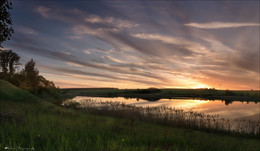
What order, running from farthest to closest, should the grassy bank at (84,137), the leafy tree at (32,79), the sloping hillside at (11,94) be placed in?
the leafy tree at (32,79) → the sloping hillside at (11,94) → the grassy bank at (84,137)

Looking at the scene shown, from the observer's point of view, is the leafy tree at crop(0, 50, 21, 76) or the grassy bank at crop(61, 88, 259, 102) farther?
the grassy bank at crop(61, 88, 259, 102)

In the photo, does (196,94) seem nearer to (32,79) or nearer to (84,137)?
(32,79)

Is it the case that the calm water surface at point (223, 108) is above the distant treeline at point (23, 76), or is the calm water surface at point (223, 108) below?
below

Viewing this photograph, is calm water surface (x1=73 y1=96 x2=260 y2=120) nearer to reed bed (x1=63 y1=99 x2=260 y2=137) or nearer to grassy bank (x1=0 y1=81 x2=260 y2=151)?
reed bed (x1=63 y1=99 x2=260 y2=137)

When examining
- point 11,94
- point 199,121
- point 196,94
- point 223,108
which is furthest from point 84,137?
point 196,94

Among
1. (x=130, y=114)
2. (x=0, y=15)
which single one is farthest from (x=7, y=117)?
(x=130, y=114)

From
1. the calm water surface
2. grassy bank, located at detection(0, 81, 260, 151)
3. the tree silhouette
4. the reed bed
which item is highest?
the tree silhouette

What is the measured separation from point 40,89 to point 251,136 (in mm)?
44481

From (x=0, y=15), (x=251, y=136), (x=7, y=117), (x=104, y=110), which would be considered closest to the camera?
(x=7, y=117)

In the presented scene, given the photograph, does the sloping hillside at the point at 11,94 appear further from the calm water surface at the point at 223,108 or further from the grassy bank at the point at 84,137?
the calm water surface at the point at 223,108

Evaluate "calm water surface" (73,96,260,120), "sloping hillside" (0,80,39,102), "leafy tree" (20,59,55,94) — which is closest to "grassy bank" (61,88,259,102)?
"calm water surface" (73,96,260,120)

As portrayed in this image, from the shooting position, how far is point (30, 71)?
45.2 metres

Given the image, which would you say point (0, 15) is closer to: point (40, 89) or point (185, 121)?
point (185, 121)

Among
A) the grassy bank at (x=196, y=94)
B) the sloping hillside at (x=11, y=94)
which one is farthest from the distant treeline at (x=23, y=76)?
the grassy bank at (x=196, y=94)
